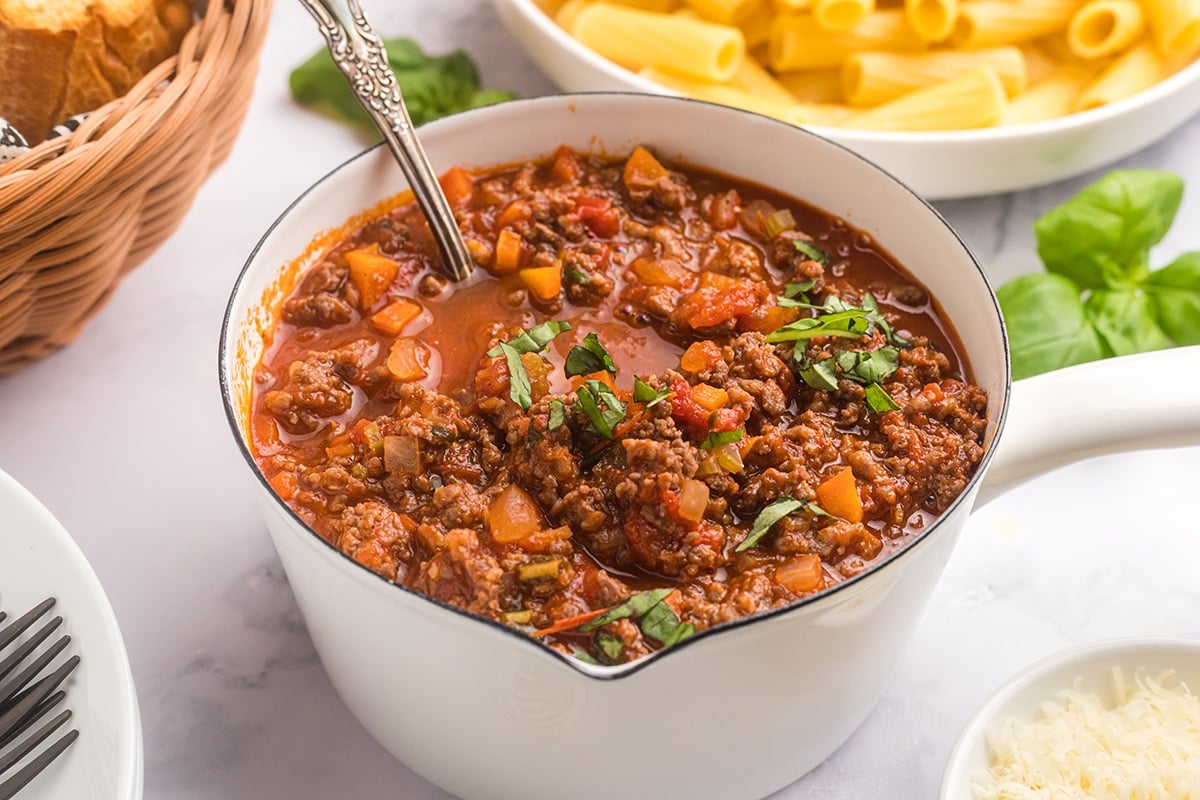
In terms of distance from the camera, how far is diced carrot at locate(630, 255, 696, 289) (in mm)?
3203

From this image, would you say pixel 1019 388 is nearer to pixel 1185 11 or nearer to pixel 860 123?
pixel 860 123

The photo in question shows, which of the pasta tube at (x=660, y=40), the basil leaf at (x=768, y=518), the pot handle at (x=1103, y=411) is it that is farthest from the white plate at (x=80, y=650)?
the pasta tube at (x=660, y=40)

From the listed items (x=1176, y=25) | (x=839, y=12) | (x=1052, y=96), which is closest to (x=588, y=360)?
(x=839, y=12)

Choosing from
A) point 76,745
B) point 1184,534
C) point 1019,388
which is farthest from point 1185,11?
point 76,745

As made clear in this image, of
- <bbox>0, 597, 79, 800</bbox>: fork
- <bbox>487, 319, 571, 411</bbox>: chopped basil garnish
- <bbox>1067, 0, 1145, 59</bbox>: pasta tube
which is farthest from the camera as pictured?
<bbox>1067, 0, 1145, 59</bbox>: pasta tube

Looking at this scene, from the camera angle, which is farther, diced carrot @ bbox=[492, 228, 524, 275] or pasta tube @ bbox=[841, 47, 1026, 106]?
pasta tube @ bbox=[841, 47, 1026, 106]

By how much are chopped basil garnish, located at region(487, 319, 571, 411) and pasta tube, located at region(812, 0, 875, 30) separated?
6.21 feet

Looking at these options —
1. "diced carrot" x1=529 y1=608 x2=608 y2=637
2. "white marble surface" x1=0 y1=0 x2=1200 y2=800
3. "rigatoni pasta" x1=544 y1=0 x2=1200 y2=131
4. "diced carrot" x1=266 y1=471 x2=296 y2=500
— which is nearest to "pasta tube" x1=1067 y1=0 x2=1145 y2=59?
"rigatoni pasta" x1=544 y1=0 x2=1200 y2=131

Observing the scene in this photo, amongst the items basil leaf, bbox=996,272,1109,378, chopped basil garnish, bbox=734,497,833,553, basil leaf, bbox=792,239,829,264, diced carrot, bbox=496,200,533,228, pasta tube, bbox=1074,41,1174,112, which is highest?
diced carrot, bbox=496,200,533,228

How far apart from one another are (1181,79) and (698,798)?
2.89 meters

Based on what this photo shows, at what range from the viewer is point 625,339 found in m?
3.09

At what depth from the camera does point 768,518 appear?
2.62m

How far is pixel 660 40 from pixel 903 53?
911 millimetres

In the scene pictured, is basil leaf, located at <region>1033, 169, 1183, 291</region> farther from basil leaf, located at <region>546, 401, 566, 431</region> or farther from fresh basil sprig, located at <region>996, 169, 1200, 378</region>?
basil leaf, located at <region>546, 401, 566, 431</region>
